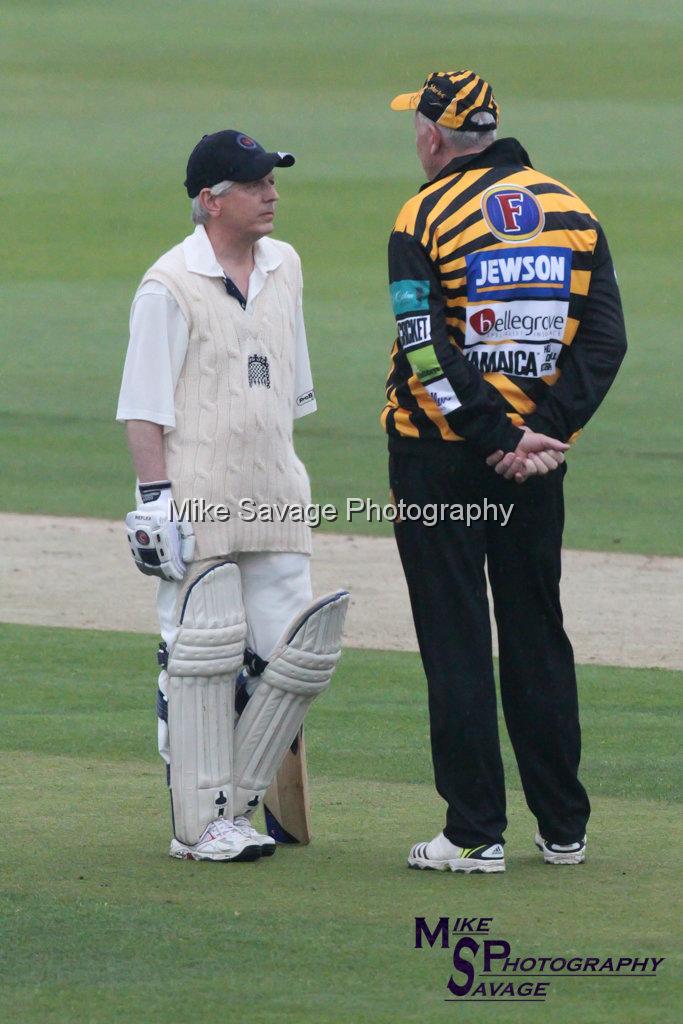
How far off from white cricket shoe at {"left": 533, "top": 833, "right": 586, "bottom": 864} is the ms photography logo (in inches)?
29.5

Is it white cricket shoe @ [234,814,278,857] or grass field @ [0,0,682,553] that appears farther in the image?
grass field @ [0,0,682,553]

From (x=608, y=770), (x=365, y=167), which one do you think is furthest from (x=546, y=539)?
(x=365, y=167)

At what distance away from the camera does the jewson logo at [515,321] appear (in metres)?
4.32

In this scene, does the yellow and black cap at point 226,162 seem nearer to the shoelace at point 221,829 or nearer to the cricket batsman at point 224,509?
the cricket batsman at point 224,509

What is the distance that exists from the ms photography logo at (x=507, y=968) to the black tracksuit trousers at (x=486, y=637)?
2.27 feet

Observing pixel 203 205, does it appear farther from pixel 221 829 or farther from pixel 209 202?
pixel 221 829

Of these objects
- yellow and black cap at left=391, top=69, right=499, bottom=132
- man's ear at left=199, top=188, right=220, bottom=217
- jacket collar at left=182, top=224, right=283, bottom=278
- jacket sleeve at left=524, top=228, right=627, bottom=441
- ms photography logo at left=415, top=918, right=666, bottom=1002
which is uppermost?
yellow and black cap at left=391, top=69, right=499, bottom=132

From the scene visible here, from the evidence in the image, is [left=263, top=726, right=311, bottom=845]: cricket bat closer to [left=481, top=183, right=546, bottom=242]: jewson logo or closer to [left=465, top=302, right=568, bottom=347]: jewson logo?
[left=465, top=302, right=568, bottom=347]: jewson logo

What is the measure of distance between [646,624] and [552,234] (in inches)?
158

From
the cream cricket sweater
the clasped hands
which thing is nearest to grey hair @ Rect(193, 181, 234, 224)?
the cream cricket sweater

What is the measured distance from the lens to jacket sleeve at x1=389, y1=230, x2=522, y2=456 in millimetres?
4262

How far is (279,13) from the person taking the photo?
30891mm

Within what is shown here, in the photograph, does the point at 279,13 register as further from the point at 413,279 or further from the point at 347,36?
the point at 413,279

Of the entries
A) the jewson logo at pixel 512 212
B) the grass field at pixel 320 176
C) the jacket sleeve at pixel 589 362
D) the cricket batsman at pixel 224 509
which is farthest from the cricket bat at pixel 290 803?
the grass field at pixel 320 176
